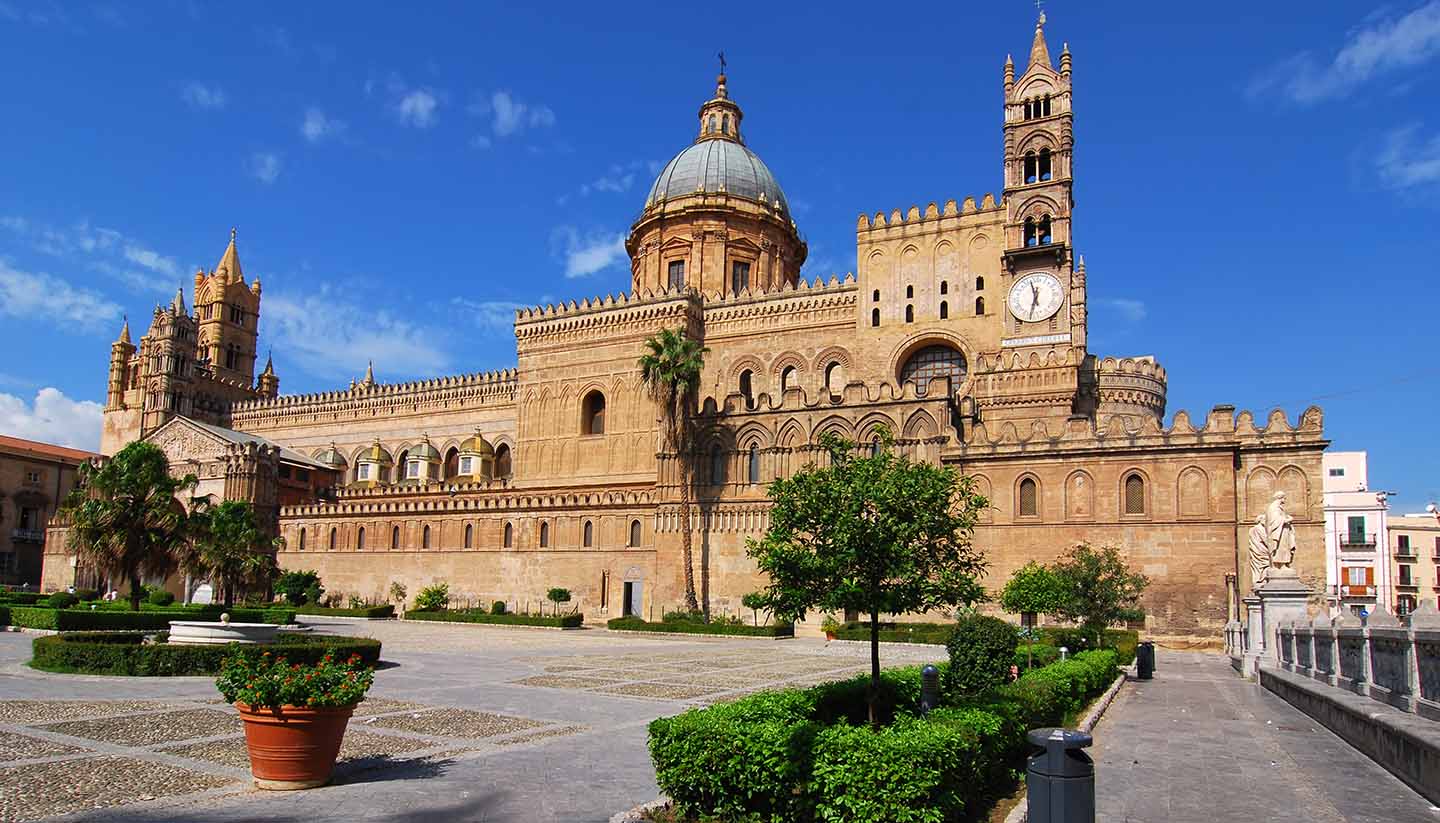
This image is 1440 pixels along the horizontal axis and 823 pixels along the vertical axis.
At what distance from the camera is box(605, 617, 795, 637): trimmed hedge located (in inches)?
1565

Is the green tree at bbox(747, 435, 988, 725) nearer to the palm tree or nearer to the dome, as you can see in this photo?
the palm tree

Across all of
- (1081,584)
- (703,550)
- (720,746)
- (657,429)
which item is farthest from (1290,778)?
(657,429)

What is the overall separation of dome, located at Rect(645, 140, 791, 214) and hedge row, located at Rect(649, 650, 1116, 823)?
2177 inches

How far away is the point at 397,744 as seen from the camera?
481 inches

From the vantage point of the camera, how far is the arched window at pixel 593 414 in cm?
5725

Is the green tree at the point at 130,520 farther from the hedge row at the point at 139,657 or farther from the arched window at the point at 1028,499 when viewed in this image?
the arched window at the point at 1028,499

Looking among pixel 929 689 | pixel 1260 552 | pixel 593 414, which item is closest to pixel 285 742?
pixel 929 689

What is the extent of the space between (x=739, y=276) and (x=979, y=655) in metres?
47.0

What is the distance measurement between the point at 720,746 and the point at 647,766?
10.4 feet

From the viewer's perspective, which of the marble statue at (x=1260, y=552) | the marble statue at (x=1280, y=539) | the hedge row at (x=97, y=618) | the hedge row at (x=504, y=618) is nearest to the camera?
the marble statue at (x=1280, y=539)

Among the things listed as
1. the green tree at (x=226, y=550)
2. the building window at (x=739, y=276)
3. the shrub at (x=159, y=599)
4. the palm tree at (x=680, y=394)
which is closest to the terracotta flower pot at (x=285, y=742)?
the green tree at (x=226, y=550)

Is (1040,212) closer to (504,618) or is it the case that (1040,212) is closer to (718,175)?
(718,175)

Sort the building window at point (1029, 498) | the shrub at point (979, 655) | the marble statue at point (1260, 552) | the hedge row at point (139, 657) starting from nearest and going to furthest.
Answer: the shrub at point (979, 655)
the hedge row at point (139, 657)
the marble statue at point (1260, 552)
the building window at point (1029, 498)

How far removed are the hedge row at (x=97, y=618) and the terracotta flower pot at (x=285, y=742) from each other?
76.1 ft
